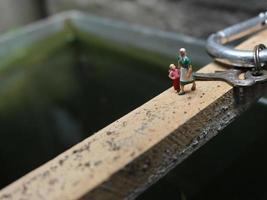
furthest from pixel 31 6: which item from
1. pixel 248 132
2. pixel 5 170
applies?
pixel 248 132

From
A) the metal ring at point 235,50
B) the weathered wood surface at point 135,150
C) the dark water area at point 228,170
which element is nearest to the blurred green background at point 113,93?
the dark water area at point 228,170

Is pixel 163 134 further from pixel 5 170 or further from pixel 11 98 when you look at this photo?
pixel 11 98

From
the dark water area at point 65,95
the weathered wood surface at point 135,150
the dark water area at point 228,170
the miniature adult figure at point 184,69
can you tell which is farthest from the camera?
the dark water area at point 65,95

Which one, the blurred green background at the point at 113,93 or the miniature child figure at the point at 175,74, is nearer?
the miniature child figure at the point at 175,74

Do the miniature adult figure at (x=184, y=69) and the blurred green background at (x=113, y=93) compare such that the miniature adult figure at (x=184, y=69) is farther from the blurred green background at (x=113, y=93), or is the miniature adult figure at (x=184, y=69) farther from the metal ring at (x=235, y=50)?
the blurred green background at (x=113, y=93)

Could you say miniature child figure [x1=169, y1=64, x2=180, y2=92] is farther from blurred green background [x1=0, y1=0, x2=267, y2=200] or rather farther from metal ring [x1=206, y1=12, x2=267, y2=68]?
blurred green background [x1=0, y1=0, x2=267, y2=200]

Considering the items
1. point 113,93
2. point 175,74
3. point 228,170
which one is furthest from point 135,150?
point 113,93

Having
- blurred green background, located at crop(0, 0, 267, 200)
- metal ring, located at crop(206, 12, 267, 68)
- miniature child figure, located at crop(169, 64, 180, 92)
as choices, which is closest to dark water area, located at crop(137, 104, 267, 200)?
blurred green background, located at crop(0, 0, 267, 200)
